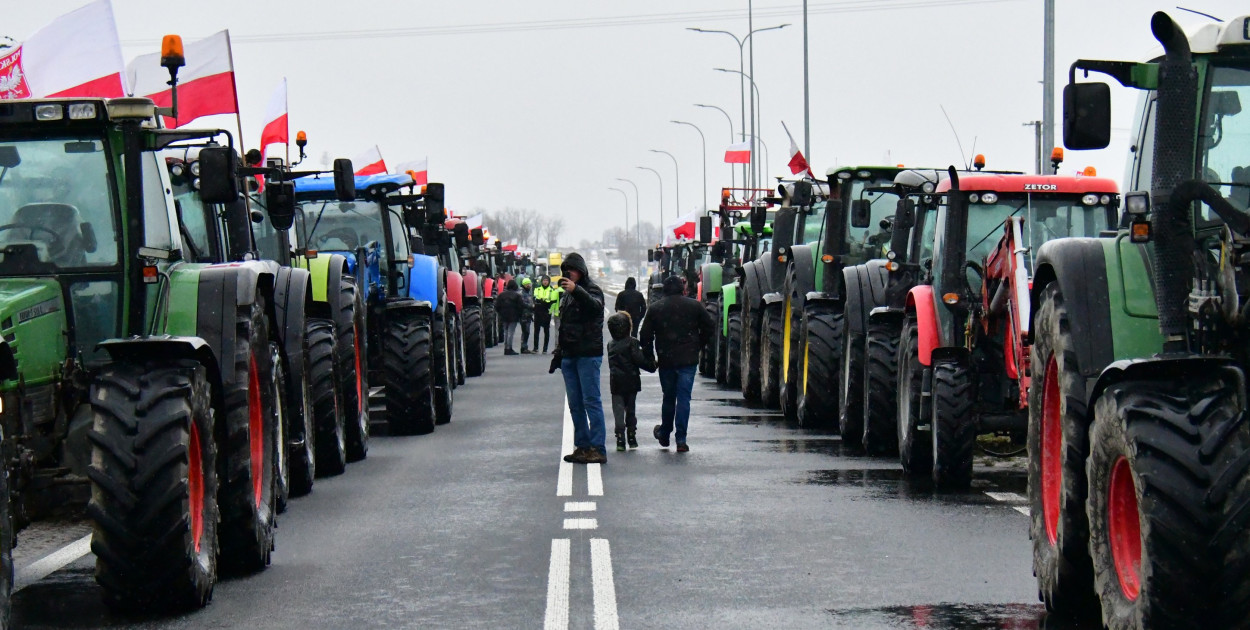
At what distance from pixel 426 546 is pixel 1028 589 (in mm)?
3498

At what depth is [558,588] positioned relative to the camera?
346 inches

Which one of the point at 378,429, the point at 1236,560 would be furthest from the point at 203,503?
the point at 378,429

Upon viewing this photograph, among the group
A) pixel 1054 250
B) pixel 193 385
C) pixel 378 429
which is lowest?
pixel 378 429

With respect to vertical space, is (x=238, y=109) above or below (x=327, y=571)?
above

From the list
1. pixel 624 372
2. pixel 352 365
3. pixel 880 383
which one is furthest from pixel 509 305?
pixel 880 383

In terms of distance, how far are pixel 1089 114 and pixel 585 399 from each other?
8870 millimetres

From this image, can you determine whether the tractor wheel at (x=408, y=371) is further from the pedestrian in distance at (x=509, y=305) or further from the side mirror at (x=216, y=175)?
the pedestrian in distance at (x=509, y=305)

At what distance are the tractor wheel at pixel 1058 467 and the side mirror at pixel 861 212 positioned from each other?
8.32 meters

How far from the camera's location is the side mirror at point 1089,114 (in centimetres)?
665

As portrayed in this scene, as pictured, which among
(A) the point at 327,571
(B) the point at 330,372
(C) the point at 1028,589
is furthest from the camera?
(B) the point at 330,372

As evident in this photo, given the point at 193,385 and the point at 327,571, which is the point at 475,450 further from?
the point at 193,385

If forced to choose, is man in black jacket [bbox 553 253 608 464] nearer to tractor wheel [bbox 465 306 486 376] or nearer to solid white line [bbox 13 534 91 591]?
solid white line [bbox 13 534 91 591]

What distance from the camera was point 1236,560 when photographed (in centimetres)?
589

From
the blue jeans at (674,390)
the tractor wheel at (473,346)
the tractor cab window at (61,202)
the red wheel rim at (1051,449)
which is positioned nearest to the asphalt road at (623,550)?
the red wheel rim at (1051,449)
